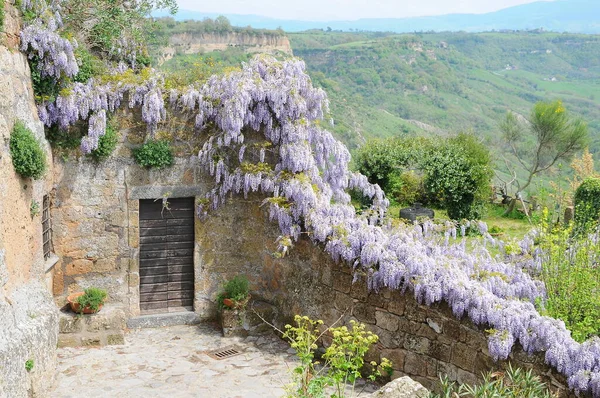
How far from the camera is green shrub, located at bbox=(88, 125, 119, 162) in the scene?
9602 millimetres

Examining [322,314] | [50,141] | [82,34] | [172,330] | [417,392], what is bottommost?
[172,330]

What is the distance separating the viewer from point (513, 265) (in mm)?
8945

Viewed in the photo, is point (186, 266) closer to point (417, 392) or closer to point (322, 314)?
point (322, 314)

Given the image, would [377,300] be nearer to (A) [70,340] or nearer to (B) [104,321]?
(B) [104,321]

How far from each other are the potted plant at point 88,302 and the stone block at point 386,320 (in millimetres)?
3995

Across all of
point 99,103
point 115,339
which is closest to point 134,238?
point 115,339

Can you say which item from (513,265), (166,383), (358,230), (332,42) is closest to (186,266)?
(166,383)

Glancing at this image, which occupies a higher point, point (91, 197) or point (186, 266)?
point (91, 197)

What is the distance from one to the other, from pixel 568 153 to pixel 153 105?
795 inches

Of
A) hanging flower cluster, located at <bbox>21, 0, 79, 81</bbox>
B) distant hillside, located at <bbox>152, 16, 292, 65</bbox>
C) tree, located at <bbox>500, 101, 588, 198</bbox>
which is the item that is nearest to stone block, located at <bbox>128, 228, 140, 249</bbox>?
hanging flower cluster, located at <bbox>21, 0, 79, 81</bbox>

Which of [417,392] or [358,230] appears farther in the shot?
[358,230]

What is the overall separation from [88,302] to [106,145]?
2247 millimetres

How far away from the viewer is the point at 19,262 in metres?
7.84

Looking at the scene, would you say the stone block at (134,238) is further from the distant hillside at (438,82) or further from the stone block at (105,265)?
the distant hillside at (438,82)
